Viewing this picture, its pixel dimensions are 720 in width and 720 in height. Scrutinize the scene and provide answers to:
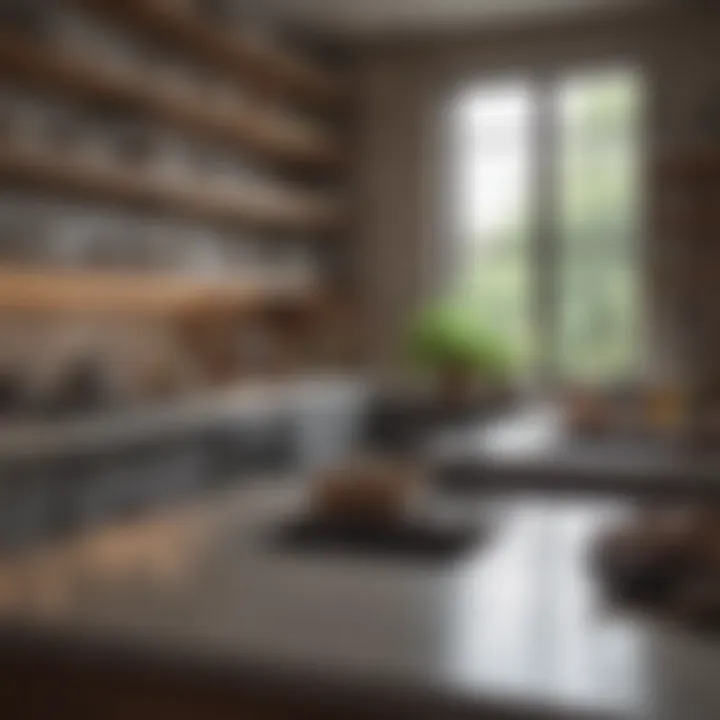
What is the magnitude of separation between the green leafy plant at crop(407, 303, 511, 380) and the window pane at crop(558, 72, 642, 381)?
2.50 ft

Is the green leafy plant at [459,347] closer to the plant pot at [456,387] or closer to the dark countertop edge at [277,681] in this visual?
the plant pot at [456,387]

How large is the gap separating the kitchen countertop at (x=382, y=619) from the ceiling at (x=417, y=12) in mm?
4177

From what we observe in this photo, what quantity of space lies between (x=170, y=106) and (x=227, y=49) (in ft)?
1.83

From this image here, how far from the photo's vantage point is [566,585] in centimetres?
134

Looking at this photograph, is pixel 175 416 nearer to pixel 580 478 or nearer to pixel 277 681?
pixel 580 478

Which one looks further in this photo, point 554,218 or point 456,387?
point 554,218

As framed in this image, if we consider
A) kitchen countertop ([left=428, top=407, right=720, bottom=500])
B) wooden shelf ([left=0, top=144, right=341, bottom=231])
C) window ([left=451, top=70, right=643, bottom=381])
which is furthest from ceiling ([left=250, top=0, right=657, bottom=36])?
kitchen countertop ([left=428, top=407, right=720, bottom=500])

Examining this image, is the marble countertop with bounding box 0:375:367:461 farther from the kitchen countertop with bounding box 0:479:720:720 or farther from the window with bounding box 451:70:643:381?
the kitchen countertop with bounding box 0:479:720:720

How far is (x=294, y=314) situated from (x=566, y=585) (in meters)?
4.66

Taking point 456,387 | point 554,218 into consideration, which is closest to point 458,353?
point 456,387

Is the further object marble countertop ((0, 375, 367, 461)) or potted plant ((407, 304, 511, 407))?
potted plant ((407, 304, 511, 407))

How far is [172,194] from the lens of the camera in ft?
15.3

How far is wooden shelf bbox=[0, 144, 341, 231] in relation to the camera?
3930mm

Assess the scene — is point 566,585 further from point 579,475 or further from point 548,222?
point 548,222
